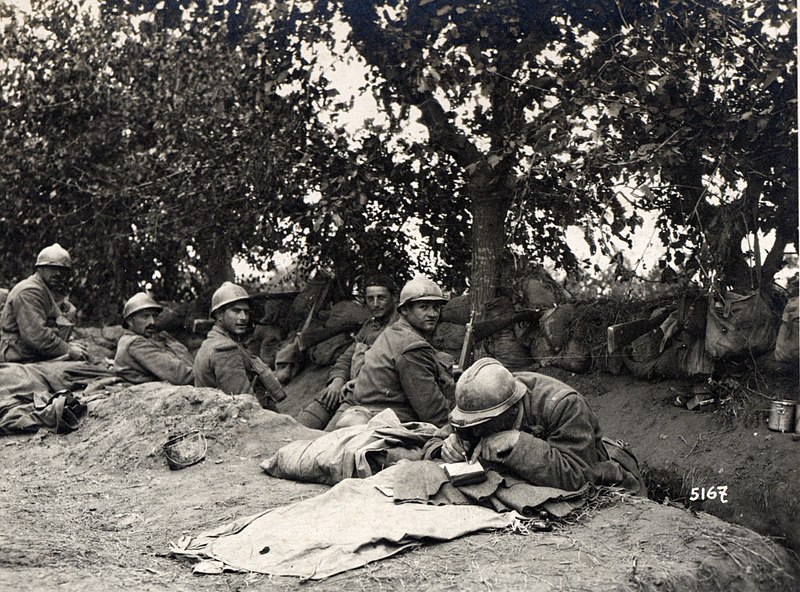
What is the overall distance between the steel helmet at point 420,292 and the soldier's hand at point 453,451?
1.93m

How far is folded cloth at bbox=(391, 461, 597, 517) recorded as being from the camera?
4.35 meters

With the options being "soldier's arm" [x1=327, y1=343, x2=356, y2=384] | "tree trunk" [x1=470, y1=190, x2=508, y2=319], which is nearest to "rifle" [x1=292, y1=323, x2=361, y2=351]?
"soldier's arm" [x1=327, y1=343, x2=356, y2=384]

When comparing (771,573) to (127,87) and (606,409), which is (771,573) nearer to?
(606,409)

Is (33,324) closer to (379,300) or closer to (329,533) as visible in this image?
(379,300)

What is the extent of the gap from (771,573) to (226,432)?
4.02 metres

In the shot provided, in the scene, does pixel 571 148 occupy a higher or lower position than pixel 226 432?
higher

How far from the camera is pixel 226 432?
22.0 feet

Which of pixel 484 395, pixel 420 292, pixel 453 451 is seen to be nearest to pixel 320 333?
pixel 420 292

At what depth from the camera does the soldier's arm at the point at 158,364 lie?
8.38 m

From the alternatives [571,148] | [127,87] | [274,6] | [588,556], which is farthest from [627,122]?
[127,87]

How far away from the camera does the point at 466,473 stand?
4449mm

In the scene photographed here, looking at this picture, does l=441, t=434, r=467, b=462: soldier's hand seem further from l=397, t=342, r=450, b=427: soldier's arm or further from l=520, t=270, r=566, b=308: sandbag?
l=520, t=270, r=566, b=308: sandbag

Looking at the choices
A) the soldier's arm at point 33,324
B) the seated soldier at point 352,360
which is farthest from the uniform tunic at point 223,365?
the soldier's arm at point 33,324

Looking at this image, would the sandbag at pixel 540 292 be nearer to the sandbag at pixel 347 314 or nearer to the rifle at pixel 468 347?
the rifle at pixel 468 347
